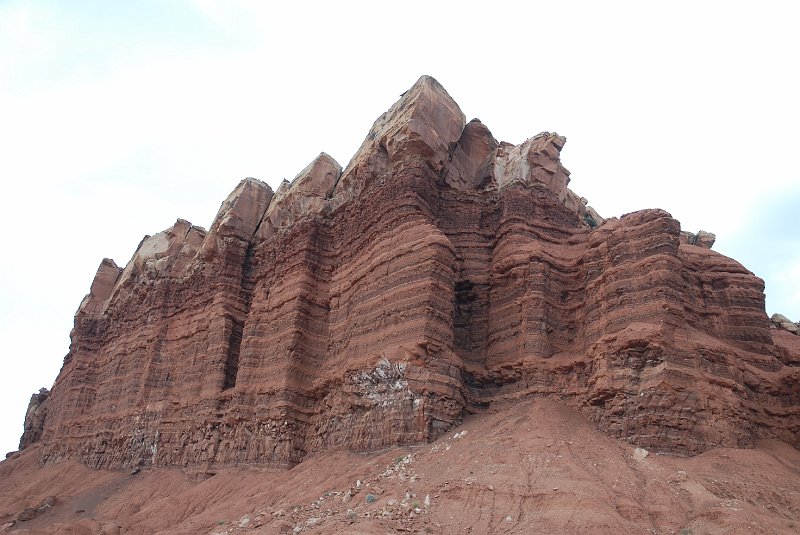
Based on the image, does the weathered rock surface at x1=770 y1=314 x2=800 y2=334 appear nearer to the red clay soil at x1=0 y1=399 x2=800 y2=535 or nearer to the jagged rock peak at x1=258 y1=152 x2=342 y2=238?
the red clay soil at x1=0 y1=399 x2=800 y2=535

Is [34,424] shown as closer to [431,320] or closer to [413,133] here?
[413,133]

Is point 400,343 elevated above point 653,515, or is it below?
above

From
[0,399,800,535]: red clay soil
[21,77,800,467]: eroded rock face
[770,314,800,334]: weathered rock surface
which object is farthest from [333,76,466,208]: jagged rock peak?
[770,314,800,334]: weathered rock surface

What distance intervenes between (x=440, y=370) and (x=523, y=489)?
639cm

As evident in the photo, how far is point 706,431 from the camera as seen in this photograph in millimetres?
14688

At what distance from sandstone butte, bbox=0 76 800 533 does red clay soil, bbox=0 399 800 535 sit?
0.07 meters

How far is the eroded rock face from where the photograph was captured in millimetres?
16406

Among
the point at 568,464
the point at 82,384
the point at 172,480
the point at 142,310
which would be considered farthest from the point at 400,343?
the point at 82,384

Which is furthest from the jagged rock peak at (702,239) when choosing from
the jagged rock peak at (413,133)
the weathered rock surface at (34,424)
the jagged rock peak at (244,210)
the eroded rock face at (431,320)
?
the weathered rock surface at (34,424)

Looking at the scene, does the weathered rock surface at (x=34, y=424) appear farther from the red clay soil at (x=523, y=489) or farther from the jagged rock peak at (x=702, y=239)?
the jagged rock peak at (x=702, y=239)

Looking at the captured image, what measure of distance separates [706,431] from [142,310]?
30985mm

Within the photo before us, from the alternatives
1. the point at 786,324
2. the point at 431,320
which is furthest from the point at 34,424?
the point at 786,324

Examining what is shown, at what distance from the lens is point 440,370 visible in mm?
18656

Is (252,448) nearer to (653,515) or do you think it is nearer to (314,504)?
(314,504)
